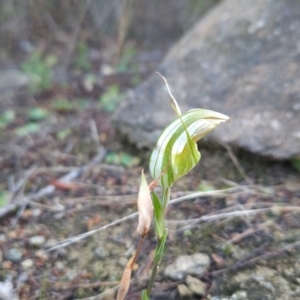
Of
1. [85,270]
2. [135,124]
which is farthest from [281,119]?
[85,270]

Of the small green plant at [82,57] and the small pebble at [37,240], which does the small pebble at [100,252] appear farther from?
the small green plant at [82,57]

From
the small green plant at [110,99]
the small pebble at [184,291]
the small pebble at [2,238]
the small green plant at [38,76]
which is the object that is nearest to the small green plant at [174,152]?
the small pebble at [184,291]

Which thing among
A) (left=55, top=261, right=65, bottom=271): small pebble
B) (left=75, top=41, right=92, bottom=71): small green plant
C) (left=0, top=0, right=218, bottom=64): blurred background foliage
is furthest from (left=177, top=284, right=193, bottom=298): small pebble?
(left=0, top=0, right=218, bottom=64): blurred background foliage

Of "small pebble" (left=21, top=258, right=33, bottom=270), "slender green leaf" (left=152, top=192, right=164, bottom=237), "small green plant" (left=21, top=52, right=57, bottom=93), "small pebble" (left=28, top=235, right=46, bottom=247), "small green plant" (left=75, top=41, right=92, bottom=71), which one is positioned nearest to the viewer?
"slender green leaf" (left=152, top=192, right=164, bottom=237)

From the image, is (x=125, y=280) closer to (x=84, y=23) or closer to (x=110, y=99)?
(x=110, y=99)

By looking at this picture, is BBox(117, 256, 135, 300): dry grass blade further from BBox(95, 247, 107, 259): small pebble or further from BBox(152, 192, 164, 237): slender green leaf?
BBox(95, 247, 107, 259): small pebble
